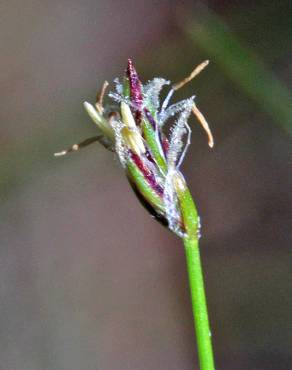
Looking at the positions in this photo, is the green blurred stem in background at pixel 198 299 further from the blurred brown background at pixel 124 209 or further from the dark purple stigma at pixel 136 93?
the blurred brown background at pixel 124 209

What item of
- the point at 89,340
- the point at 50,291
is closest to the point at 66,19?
the point at 50,291

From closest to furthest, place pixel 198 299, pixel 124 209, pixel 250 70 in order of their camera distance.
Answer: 1. pixel 198 299
2. pixel 250 70
3. pixel 124 209

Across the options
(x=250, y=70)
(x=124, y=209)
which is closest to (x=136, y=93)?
(x=250, y=70)

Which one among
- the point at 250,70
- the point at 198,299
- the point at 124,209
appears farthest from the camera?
the point at 124,209

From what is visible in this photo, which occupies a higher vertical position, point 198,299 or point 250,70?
point 250,70

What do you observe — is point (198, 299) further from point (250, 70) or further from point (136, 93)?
point (250, 70)

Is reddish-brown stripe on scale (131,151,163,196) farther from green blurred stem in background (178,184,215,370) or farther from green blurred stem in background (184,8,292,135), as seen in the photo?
green blurred stem in background (184,8,292,135)

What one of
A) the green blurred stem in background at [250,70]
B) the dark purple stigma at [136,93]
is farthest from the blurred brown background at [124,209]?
the dark purple stigma at [136,93]

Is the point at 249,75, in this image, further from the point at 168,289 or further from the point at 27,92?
the point at 27,92

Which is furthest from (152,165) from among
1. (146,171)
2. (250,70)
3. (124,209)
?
(124,209)

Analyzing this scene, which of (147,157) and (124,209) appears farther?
(124,209)
